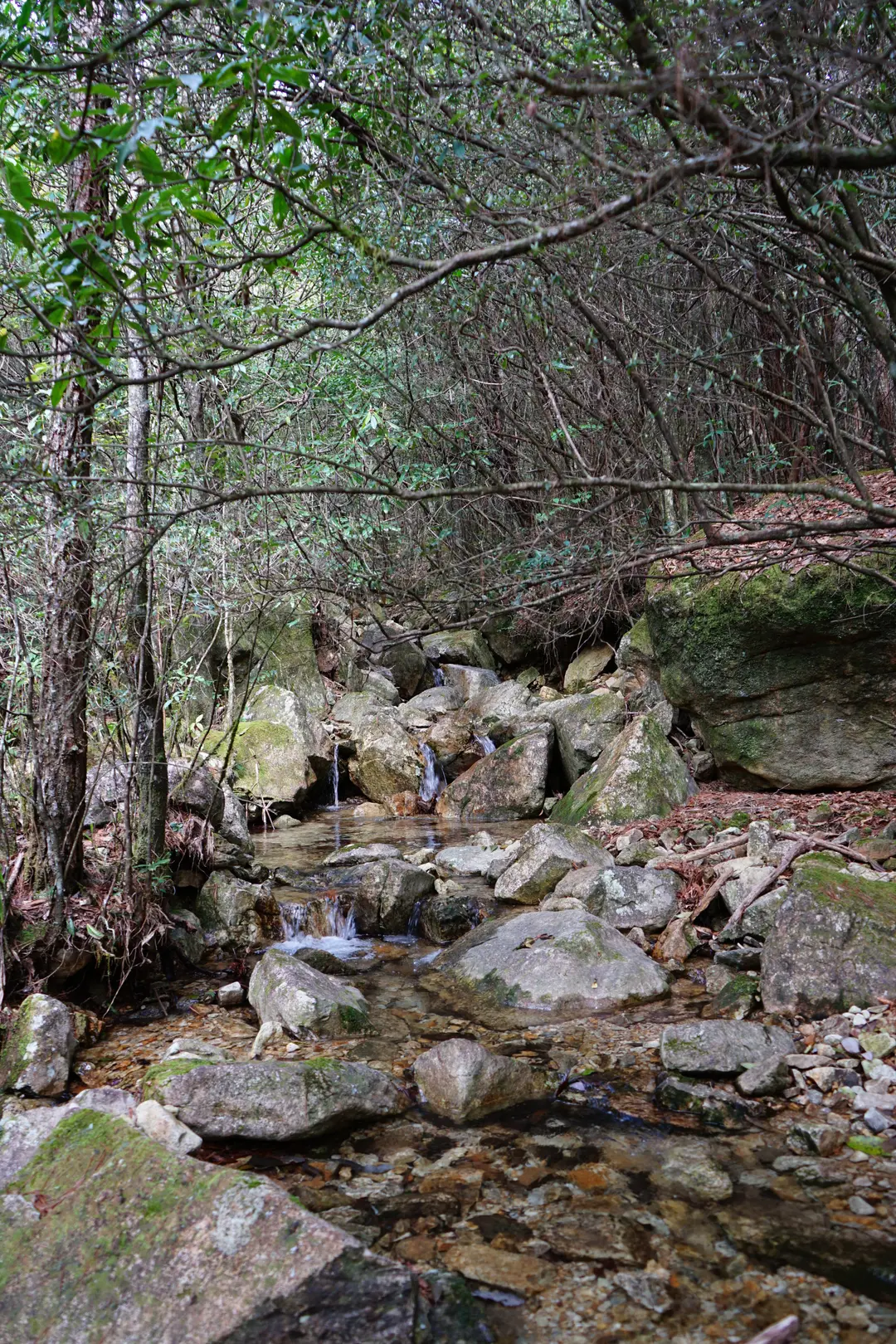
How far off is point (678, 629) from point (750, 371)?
2421 millimetres

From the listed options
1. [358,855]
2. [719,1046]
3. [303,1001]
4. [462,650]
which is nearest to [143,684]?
[303,1001]

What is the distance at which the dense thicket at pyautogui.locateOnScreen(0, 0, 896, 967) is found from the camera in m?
2.55

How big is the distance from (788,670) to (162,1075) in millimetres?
6071

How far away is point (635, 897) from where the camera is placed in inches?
250

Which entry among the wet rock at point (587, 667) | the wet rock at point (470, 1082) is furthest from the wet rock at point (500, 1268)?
the wet rock at point (587, 667)

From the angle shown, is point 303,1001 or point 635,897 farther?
point 635,897

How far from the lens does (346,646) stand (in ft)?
51.2

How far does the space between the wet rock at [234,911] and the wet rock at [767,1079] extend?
3767 mm

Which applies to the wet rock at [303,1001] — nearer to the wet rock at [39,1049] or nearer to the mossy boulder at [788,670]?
the wet rock at [39,1049]

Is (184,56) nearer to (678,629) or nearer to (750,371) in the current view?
(750,371)

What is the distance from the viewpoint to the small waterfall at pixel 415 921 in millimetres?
7094

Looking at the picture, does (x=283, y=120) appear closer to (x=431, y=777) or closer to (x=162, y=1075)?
(x=162, y=1075)

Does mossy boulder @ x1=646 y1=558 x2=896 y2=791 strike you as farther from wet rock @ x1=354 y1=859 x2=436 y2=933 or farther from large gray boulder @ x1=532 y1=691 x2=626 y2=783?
wet rock @ x1=354 y1=859 x2=436 y2=933

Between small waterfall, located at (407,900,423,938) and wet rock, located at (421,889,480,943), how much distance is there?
53 millimetres
